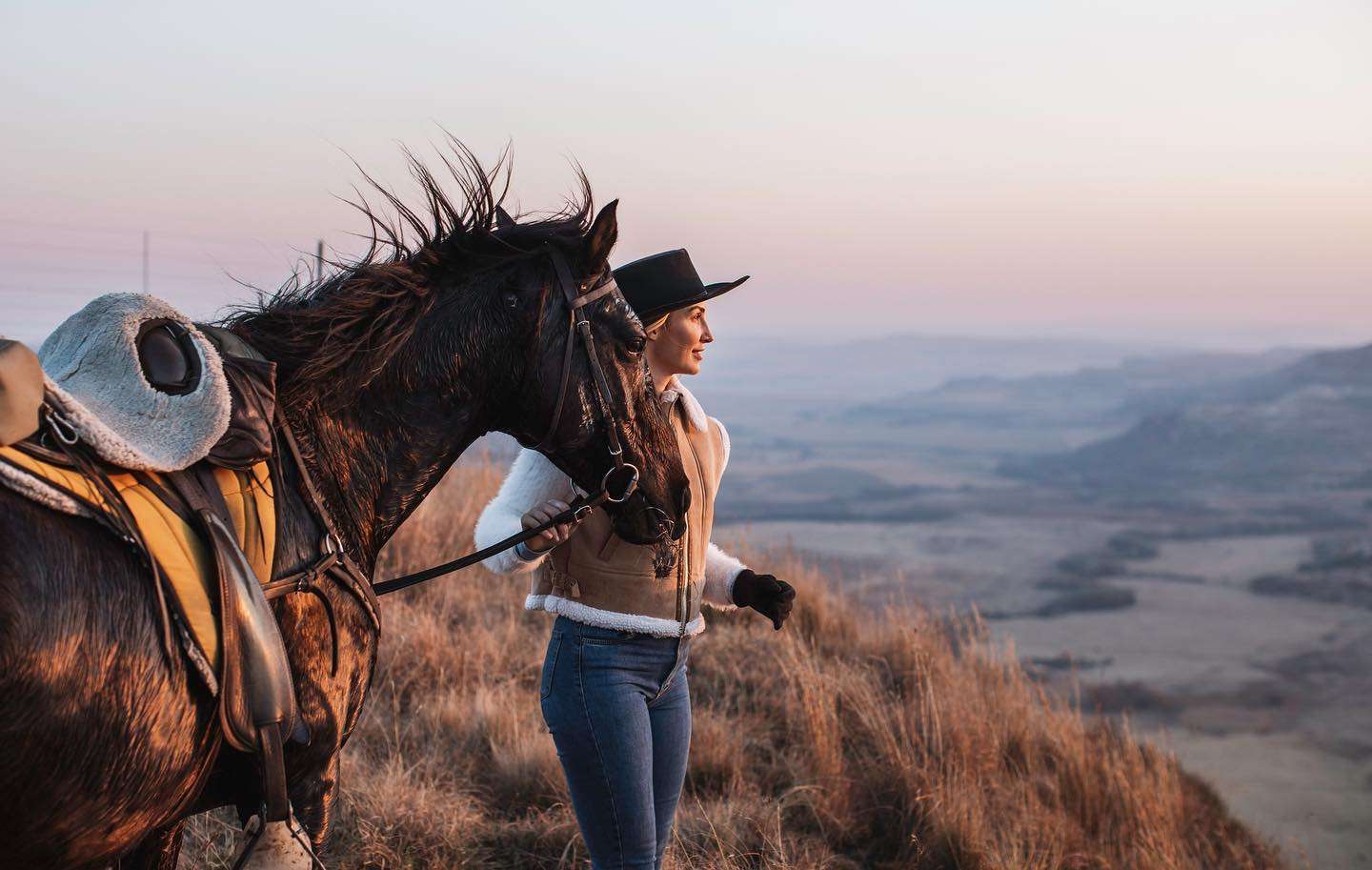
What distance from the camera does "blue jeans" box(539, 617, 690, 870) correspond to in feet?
8.63

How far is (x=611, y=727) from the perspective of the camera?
262cm

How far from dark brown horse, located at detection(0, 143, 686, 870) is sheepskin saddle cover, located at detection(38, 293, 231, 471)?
6.2 inches

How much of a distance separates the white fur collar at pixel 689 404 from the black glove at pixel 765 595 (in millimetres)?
467

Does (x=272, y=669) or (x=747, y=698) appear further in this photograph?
(x=747, y=698)

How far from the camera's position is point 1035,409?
4835 inches

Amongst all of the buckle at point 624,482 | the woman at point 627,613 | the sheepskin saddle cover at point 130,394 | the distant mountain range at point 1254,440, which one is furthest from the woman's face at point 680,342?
the distant mountain range at point 1254,440

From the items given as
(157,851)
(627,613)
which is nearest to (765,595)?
(627,613)

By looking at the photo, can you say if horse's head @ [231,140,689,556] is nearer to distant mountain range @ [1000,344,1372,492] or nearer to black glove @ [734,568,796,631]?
black glove @ [734,568,796,631]

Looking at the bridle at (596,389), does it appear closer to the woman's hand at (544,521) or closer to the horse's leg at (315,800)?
the woman's hand at (544,521)

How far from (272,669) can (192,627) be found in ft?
0.55

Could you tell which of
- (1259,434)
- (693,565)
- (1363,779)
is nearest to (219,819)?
(693,565)

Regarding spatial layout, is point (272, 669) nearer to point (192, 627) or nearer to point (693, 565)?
point (192, 627)

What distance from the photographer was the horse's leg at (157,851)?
208 cm

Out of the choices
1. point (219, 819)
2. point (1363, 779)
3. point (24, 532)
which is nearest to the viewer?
point (24, 532)
